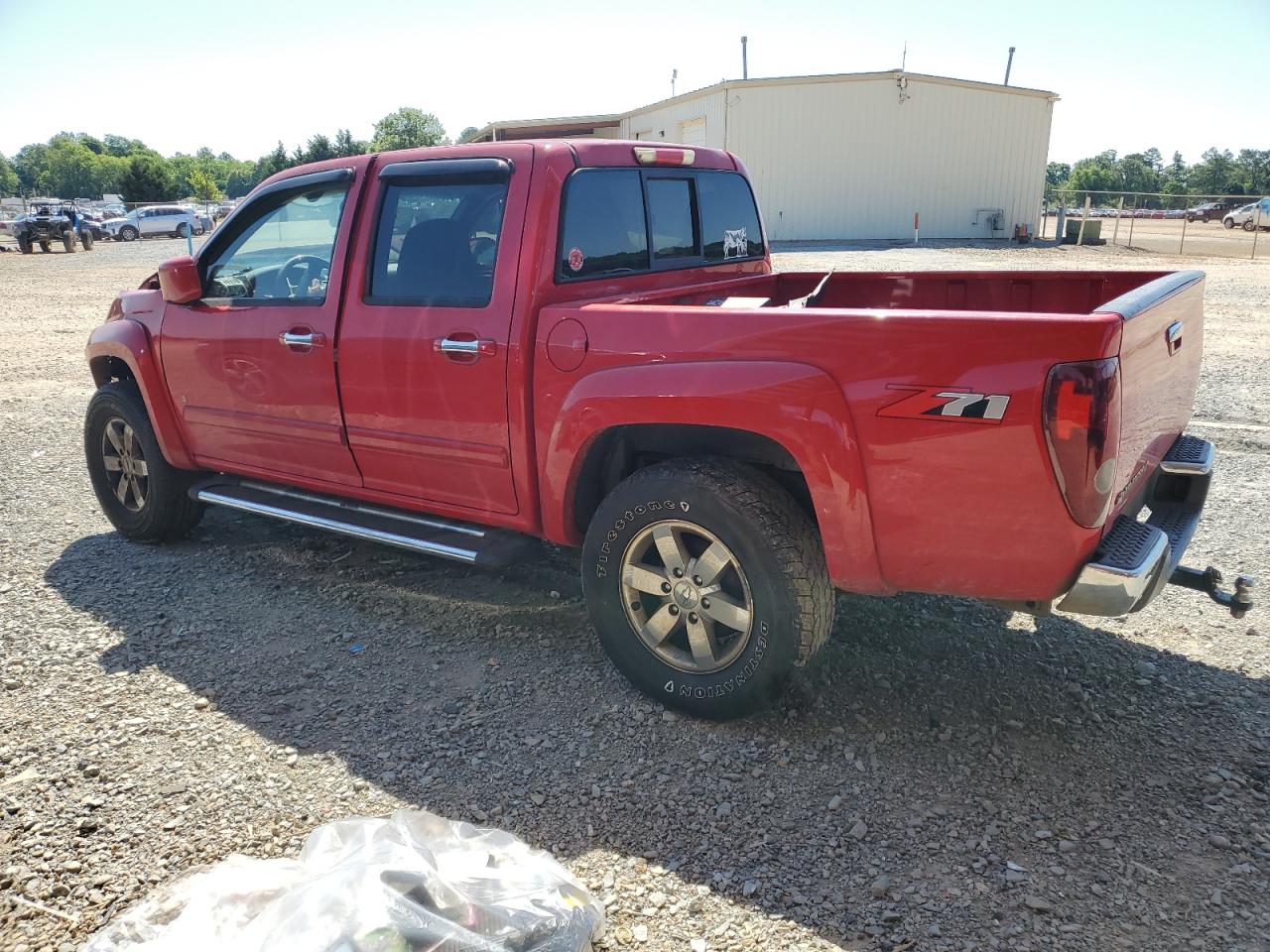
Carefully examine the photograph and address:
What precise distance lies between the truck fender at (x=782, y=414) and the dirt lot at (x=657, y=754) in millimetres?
745

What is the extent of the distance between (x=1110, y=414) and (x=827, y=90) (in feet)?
88.7

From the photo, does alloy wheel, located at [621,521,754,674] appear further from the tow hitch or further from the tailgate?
the tow hitch

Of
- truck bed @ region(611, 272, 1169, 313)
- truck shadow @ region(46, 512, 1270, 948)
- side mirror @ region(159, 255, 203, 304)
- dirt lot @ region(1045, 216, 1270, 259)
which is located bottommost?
dirt lot @ region(1045, 216, 1270, 259)

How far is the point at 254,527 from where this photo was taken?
554 centimetres

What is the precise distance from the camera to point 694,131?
95.7 ft

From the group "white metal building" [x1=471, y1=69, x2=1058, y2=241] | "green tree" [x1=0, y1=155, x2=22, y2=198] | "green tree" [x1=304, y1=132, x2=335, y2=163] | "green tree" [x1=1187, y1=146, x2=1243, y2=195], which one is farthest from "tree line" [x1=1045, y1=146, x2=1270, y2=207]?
"green tree" [x1=0, y1=155, x2=22, y2=198]

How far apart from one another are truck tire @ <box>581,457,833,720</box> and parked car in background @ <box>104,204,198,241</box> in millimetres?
43378

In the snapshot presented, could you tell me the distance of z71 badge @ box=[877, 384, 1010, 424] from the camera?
8.59 feet

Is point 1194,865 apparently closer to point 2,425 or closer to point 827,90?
point 2,425

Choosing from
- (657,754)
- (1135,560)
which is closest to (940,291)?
(1135,560)

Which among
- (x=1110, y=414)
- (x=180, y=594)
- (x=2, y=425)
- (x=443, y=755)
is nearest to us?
(x=1110, y=414)

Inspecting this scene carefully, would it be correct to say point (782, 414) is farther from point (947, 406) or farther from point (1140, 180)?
point (1140, 180)

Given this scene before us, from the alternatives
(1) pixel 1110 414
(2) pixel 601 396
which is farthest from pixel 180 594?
(1) pixel 1110 414

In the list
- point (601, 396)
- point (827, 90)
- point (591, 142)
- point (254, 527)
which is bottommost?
point (254, 527)
